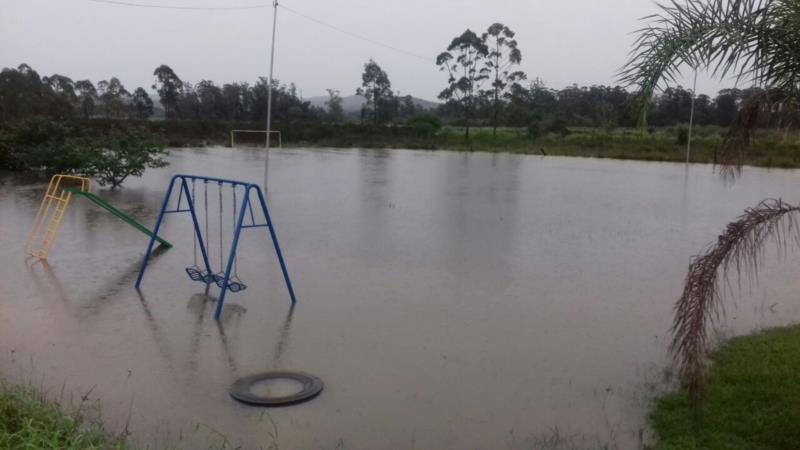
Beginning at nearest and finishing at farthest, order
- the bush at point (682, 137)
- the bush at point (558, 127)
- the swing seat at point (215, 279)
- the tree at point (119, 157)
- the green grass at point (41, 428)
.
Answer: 1. the green grass at point (41, 428)
2. the swing seat at point (215, 279)
3. the tree at point (119, 157)
4. the bush at point (682, 137)
5. the bush at point (558, 127)

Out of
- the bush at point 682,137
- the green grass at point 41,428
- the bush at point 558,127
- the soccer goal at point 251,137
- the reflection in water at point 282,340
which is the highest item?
the bush at point 558,127

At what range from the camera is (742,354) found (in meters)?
5.29

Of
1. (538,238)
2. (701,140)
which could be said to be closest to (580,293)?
(538,238)

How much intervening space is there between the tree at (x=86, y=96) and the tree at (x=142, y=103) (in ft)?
8.68

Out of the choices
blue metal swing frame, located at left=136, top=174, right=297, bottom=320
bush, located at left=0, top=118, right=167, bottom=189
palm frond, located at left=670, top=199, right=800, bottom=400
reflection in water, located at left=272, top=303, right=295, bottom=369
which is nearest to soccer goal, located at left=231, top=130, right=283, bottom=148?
bush, located at left=0, top=118, right=167, bottom=189

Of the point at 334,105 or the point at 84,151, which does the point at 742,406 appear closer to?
the point at 84,151

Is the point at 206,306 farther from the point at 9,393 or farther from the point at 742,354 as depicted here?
the point at 742,354

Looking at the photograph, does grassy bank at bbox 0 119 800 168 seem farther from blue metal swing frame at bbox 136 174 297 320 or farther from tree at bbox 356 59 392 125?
blue metal swing frame at bbox 136 174 297 320

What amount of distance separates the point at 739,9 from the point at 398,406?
2.92m

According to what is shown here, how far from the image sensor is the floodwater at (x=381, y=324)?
14.0 ft

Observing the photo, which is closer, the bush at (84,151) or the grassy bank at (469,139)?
the bush at (84,151)

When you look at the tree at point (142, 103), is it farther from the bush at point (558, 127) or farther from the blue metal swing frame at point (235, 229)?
the blue metal swing frame at point (235, 229)

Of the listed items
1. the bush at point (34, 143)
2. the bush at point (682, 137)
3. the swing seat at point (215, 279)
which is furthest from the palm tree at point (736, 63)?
the bush at point (682, 137)

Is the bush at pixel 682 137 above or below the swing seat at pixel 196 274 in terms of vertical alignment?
above
